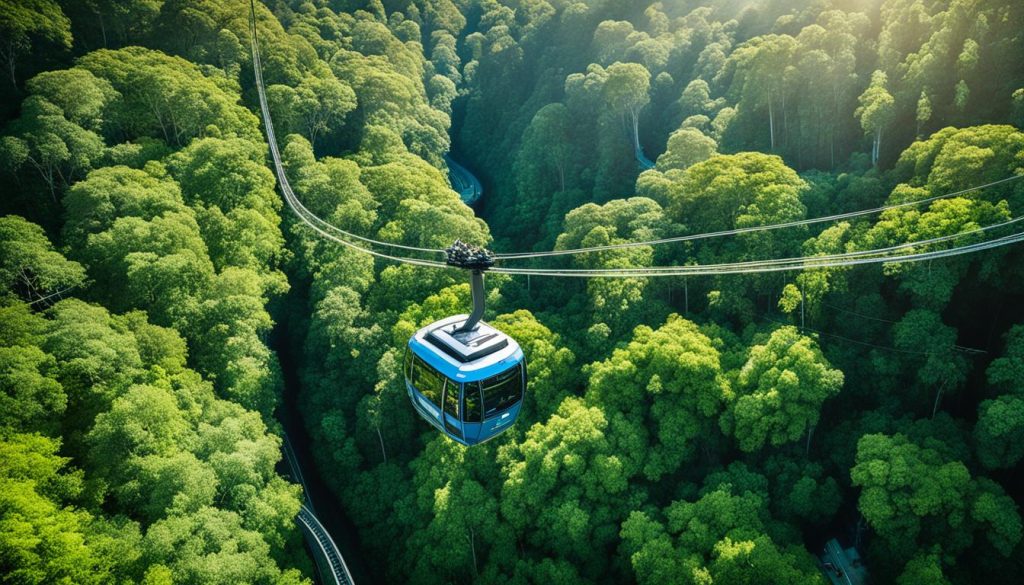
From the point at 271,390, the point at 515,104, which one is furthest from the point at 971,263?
the point at 515,104

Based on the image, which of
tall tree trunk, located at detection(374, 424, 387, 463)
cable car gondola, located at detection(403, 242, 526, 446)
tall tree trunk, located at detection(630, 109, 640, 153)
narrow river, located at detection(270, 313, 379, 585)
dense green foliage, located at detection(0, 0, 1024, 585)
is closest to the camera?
cable car gondola, located at detection(403, 242, 526, 446)

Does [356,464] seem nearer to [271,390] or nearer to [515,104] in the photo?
[271,390]

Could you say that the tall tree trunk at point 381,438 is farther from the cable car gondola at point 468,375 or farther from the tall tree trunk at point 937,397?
the tall tree trunk at point 937,397

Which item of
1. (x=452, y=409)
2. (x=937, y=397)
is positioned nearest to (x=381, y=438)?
(x=452, y=409)

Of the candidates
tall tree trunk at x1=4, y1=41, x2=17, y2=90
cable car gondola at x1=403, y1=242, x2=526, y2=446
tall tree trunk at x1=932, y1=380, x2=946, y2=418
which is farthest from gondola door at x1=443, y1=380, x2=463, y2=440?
tall tree trunk at x1=4, y1=41, x2=17, y2=90

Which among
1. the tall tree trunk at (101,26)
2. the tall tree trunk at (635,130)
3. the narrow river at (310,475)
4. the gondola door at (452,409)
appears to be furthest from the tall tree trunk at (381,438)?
the tall tree trunk at (101,26)

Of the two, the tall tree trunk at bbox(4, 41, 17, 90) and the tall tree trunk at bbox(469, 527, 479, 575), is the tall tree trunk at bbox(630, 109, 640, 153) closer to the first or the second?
the tall tree trunk at bbox(469, 527, 479, 575)

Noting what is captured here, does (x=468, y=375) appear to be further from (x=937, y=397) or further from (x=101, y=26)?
(x=101, y=26)
